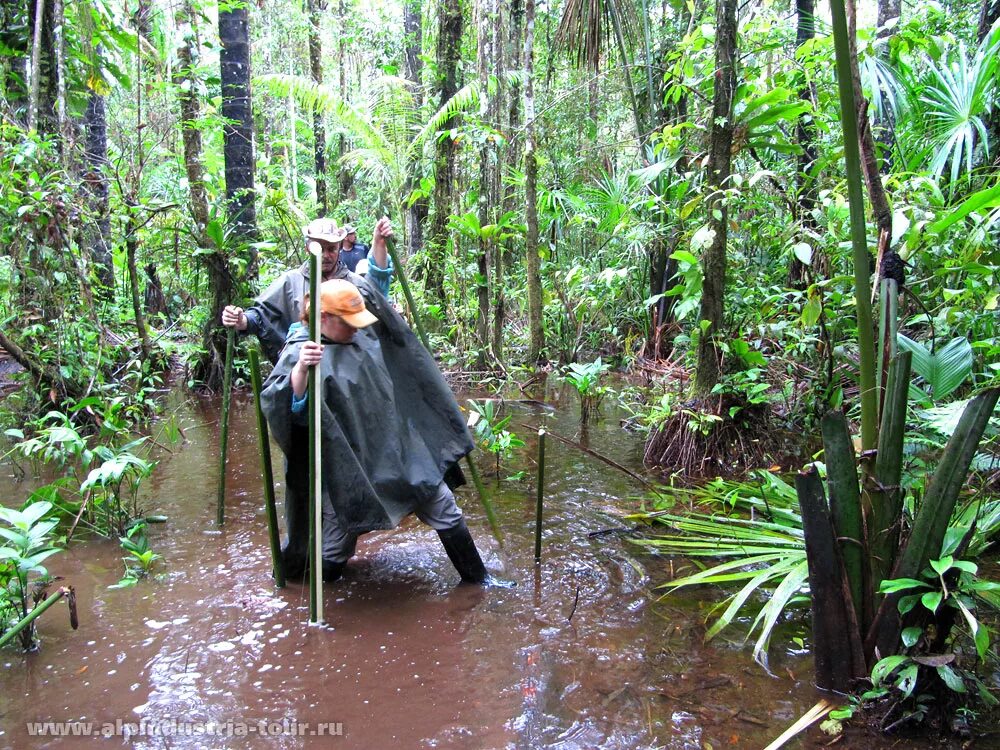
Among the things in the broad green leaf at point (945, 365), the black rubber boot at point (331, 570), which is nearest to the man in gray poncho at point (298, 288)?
the black rubber boot at point (331, 570)

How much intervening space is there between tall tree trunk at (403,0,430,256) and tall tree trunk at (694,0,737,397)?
598 centimetres

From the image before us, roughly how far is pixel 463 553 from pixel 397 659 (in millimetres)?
746

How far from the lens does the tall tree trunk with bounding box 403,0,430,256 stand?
34.8 ft

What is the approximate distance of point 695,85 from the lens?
5129 mm

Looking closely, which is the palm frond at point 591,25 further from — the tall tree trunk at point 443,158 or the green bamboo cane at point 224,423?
the green bamboo cane at point 224,423

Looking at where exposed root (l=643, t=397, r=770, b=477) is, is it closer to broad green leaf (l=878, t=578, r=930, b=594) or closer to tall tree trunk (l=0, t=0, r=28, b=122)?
broad green leaf (l=878, t=578, r=930, b=594)

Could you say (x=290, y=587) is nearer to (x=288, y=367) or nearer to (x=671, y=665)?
(x=288, y=367)

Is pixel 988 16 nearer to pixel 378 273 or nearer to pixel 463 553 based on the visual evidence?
pixel 378 273

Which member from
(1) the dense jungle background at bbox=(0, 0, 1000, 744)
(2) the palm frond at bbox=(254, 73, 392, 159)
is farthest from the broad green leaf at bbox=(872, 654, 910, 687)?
(2) the palm frond at bbox=(254, 73, 392, 159)

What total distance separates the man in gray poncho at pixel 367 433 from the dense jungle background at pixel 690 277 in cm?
38

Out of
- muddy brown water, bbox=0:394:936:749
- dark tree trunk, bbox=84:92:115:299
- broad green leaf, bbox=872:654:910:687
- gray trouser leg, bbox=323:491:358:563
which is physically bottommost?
muddy brown water, bbox=0:394:936:749

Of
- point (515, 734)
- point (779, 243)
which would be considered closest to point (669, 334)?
point (779, 243)

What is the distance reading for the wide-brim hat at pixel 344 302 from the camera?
335 cm

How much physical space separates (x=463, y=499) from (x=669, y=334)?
4351 mm
